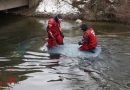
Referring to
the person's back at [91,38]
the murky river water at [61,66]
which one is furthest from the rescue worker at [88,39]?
the murky river water at [61,66]

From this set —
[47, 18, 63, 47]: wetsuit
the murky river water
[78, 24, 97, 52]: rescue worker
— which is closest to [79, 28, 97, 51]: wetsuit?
[78, 24, 97, 52]: rescue worker

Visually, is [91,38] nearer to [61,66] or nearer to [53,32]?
[61,66]

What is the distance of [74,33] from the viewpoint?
2395cm

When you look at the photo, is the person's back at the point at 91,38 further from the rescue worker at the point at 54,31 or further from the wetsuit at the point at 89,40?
the rescue worker at the point at 54,31

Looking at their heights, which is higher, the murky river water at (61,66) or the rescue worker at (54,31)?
the rescue worker at (54,31)

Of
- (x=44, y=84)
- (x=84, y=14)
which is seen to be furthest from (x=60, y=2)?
(x=44, y=84)

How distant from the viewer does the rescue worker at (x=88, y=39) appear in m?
16.7

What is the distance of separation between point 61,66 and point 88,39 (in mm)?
1958

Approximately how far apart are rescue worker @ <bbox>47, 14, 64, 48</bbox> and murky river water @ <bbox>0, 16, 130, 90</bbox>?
69 centimetres

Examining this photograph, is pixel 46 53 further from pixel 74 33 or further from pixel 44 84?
pixel 74 33

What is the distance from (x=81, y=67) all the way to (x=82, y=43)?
1601 mm

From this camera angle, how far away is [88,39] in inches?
661

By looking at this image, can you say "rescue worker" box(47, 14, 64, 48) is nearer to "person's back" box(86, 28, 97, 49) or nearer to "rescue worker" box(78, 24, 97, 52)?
"rescue worker" box(78, 24, 97, 52)

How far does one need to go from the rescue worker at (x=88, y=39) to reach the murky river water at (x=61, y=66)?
60 cm
